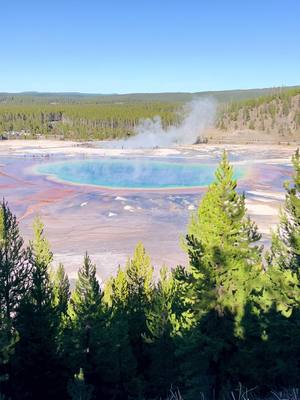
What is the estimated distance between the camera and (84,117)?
15025cm

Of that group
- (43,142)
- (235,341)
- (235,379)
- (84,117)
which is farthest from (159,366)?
(84,117)

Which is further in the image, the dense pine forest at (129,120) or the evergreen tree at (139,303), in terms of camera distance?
the dense pine forest at (129,120)

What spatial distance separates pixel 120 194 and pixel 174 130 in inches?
3200

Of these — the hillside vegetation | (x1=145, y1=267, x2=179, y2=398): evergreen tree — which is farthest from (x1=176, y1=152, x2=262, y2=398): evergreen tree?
the hillside vegetation

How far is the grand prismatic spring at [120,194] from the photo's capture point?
1357 inches

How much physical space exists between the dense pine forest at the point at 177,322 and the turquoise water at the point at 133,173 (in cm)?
3961

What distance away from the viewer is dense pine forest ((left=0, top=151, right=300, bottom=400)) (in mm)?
12078

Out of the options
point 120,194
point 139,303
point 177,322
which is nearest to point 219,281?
point 177,322

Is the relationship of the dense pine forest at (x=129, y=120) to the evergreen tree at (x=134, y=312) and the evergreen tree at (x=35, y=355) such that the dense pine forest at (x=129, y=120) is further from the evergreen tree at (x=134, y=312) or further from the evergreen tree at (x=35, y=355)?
the evergreen tree at (x=35, y=355)

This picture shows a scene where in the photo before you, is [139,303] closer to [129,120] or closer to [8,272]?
[8,272]

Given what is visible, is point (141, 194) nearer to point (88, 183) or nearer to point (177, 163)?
point (88, 183)

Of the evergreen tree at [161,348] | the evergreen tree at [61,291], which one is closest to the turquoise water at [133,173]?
the evergreen tree at [61,291]

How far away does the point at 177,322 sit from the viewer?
14.6 m

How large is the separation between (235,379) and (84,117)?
14257 cm
